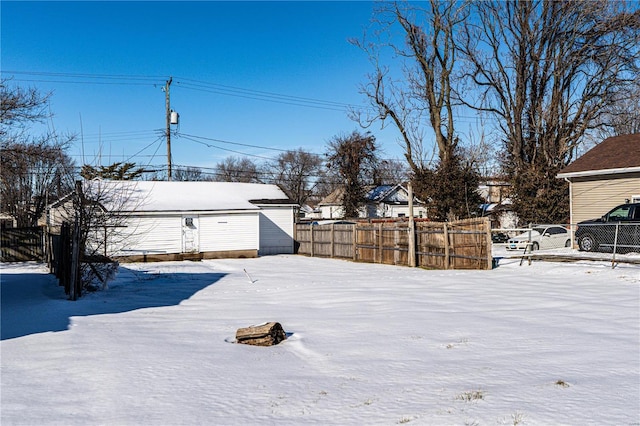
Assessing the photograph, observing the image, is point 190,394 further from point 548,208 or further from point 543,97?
point 543,97

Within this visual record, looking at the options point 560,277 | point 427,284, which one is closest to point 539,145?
point 560,277

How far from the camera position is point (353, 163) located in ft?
172

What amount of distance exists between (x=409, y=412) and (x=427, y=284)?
10794 millimetres

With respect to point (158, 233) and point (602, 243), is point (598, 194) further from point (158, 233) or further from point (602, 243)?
point (158, 233)

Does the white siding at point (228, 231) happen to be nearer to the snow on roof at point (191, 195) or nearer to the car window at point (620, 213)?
the snow on roof at point (191, 195)

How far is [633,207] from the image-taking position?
63.3 ft

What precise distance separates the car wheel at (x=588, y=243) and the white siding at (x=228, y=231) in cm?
1541

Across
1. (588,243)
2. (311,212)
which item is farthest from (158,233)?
(311,212)

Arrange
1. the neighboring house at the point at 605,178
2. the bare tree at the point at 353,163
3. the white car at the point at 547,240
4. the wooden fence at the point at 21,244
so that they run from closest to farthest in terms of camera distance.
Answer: the neighboring house at the point at 605,178, the wooden fence at the point at 21,244, the white car at the point at 547,240, the bare tree at the point at 353,163

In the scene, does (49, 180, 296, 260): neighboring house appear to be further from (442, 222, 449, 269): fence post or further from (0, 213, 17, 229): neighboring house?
(442, 222, 449, 269): fence post

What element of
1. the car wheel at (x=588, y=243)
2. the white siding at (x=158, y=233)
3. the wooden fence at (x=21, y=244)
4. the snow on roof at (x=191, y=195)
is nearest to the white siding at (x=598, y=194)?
the car wheel at (x=588, y=243)

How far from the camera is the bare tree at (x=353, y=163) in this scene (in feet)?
171

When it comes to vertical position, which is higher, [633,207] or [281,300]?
[633,207]

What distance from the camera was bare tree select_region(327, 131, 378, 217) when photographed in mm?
52188
